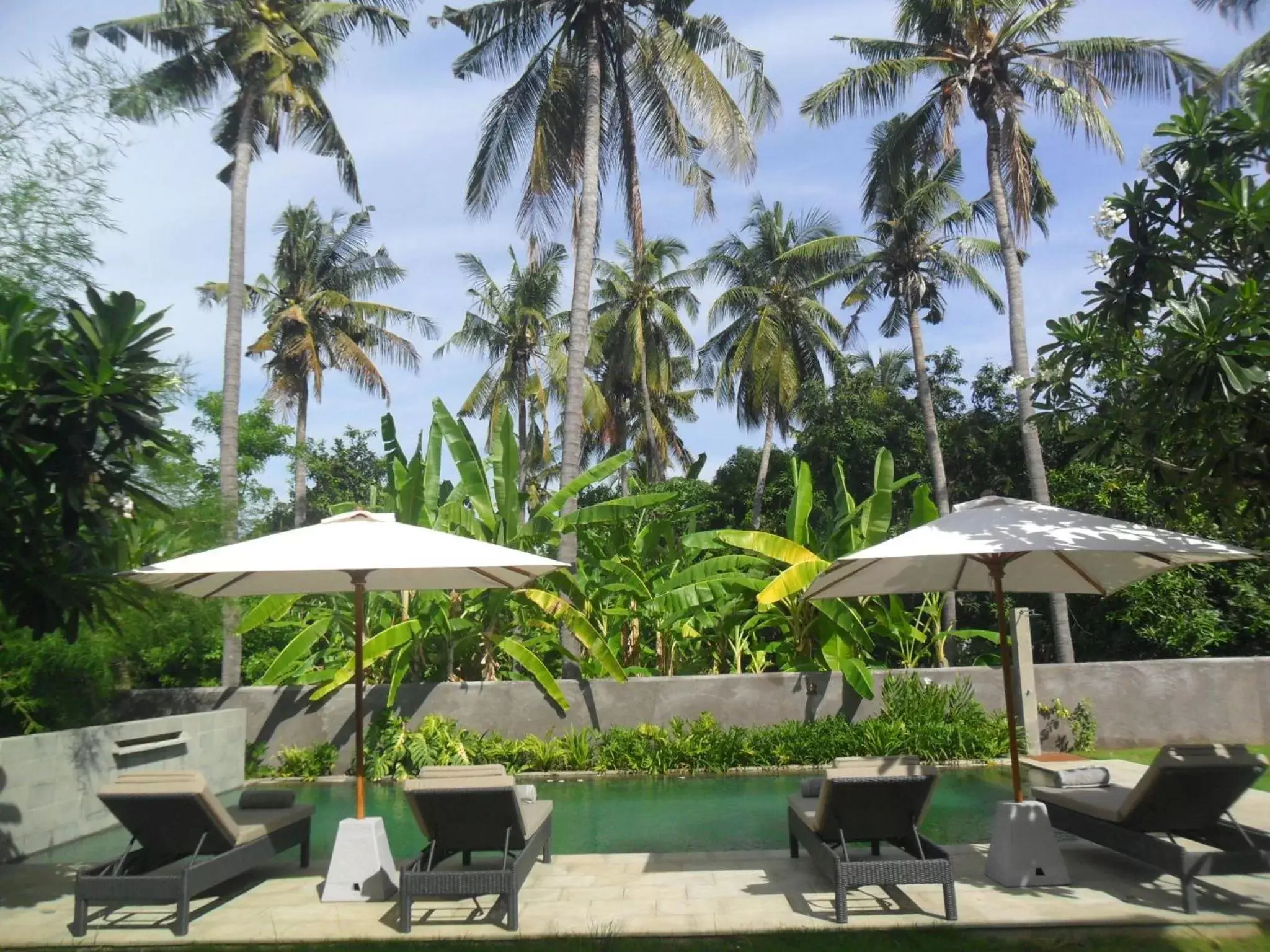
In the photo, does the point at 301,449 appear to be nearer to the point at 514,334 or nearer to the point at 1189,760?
the point at 514,334

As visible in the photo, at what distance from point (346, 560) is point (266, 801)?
2.32 metres

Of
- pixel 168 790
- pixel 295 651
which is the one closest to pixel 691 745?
pixel 295 651

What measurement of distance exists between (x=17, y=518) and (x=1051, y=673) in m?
11.6

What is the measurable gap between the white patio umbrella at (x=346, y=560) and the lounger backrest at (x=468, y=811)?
70cm

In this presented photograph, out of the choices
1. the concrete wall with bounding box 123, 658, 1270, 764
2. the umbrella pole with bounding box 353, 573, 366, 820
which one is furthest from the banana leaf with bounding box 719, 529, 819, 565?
the umbrella pole with bounding box 353, 573, 366, 820

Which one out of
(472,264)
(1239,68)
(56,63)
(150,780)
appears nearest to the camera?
(150,780)

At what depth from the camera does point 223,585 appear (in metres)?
7.20

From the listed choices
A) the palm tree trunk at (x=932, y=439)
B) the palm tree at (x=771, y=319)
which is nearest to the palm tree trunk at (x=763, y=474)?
the palm tree at (x=771, y=319)

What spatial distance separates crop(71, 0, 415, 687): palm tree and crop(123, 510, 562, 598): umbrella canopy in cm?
784

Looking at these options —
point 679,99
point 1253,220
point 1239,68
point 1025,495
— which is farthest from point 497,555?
point 1025,495

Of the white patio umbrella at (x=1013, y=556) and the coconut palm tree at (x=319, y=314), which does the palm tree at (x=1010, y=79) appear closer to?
the white patio umbrella at (x=1013, y=556)

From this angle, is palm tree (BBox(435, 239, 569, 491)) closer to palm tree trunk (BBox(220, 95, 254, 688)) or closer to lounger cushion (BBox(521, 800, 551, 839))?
palm tree trunk (BBox(220, 95, 254, 688))

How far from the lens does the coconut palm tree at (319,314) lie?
29750 mm

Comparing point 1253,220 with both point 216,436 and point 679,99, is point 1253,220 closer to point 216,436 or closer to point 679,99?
point 679,99
